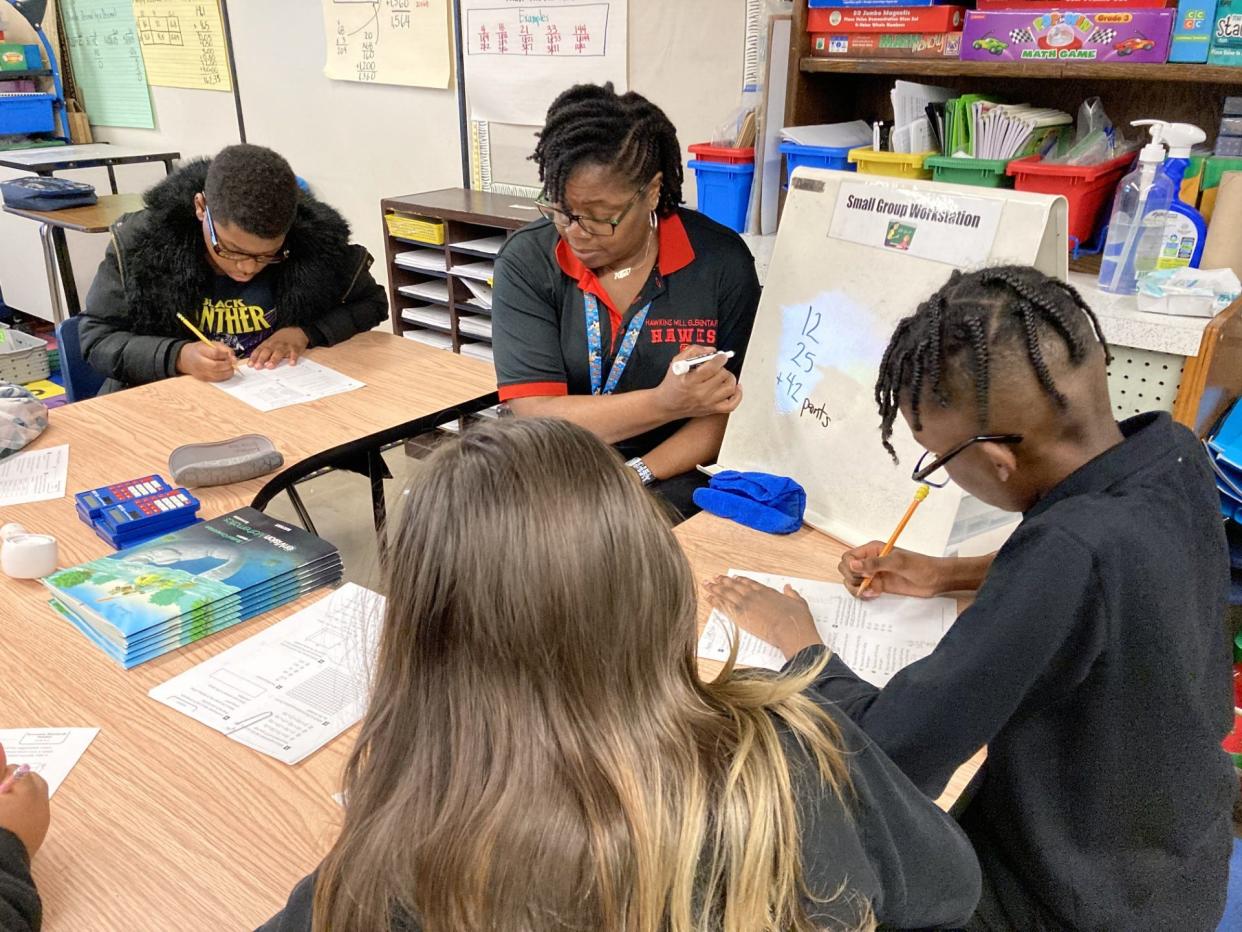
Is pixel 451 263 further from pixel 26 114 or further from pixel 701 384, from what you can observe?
pixel 26 114

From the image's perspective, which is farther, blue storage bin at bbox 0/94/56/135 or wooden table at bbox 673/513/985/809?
blue storage bin at bbox 0/94/56/135

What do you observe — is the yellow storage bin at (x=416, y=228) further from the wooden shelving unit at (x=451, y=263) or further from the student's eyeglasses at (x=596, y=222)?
the student's eyeglasses at (x=596, y=222)

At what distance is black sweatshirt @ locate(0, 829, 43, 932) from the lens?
740 millimetres

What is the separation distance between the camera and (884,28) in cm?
186

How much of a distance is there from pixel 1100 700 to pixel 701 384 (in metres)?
0.85

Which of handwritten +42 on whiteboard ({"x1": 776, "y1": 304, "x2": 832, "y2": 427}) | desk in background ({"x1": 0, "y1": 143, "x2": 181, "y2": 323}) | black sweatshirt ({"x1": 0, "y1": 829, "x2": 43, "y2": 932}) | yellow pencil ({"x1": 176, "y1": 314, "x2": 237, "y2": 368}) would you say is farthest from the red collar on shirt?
desk in background ({"x1": 0, "y1": 143, "x2": 181, "y2": 323})

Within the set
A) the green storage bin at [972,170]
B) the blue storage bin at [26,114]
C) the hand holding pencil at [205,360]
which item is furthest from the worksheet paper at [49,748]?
the blue storage bin at [26,114]

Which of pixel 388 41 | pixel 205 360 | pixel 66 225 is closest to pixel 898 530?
pixel 205 360

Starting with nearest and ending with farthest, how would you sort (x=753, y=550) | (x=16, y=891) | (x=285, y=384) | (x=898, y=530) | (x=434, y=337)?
1. (x=16, y=891)
2. (x=898, y=530)
3. (x=753, y=550)
4. (x=285, y=384)
5. (x=434, y=337)

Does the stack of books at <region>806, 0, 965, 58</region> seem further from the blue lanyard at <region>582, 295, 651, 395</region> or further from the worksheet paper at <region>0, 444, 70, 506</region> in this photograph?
the worksheet paper at <region>0, 444, 70, 506</region>

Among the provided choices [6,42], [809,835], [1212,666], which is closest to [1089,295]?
[1212,666]

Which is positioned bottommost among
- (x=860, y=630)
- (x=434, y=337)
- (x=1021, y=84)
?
(x=434, y=337)

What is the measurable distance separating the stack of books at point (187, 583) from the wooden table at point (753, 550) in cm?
54

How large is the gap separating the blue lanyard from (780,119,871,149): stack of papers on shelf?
57 centimetres
